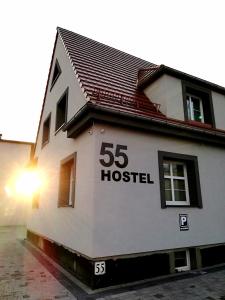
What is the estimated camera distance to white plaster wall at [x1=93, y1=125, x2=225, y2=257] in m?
5.15

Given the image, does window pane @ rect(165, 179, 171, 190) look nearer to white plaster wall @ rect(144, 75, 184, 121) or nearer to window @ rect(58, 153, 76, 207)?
white plaster wall @ rect(144, 75, 184, 121)

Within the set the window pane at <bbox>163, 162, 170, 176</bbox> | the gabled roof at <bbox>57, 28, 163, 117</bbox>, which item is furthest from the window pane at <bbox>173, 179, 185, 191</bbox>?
the gabled roof at <bbox>57, 28, 163, 117</bbox>

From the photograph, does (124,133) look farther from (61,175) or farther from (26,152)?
(26,152)

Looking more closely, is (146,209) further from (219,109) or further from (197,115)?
(219,109)

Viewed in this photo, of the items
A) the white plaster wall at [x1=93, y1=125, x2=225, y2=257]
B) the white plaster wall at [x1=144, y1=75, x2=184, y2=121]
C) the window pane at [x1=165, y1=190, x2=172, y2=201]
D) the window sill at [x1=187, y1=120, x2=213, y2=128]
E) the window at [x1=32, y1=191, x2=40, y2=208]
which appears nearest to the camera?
the white plaster wall at [x1=93, y1=125, x2=225, y2=257]

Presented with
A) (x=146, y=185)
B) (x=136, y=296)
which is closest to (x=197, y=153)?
(x=146, y=185)

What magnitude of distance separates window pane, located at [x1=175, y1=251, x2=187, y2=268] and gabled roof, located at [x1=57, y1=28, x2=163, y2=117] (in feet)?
13.0

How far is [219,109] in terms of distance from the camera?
8695 millimetres

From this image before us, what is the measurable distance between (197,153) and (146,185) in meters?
2.29

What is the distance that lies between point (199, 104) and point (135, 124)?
4.03m

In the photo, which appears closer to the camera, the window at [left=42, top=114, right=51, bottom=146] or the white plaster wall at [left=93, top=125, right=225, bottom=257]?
the white plaster wall at [left=93, top=125, right=225, bottom=257]

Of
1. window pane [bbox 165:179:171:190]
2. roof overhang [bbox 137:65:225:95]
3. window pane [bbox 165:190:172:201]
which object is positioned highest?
roof overhang [bbox 137:65:225:95]

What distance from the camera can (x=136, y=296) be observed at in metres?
4.34

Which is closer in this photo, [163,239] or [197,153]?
[163,239]
